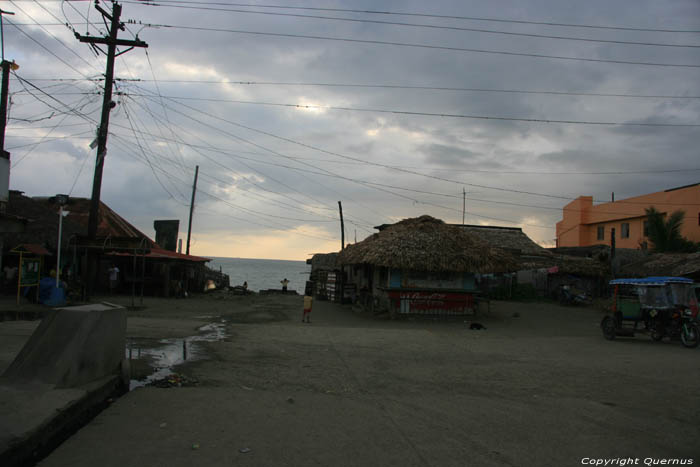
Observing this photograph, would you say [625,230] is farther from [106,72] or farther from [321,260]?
[106,72]

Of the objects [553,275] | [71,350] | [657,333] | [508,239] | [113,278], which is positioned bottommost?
[657,333]

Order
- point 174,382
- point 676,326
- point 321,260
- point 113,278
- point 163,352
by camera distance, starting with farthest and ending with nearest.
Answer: point 321,260 < point 113,278 < point 676,326 < point 163,352 < point 174,382

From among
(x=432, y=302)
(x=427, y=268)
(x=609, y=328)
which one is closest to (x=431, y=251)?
(x=427, y=268)

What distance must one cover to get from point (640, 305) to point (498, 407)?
417 inches

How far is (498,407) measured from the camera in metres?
6.29

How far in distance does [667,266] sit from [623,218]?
18.6m

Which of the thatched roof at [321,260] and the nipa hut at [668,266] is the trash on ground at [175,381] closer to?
the nipa hut at [668,266]

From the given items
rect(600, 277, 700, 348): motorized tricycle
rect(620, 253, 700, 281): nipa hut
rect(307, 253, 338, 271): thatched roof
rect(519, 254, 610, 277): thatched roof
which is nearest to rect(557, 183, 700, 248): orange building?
rect(519, 254, 610, 277): thatched roof

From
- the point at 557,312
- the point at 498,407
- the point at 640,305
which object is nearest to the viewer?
the point at 498,407

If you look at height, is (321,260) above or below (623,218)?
below

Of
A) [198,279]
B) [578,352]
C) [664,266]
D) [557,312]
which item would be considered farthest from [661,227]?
[198,279]

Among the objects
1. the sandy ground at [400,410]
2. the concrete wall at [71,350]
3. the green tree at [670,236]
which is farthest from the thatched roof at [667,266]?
the concrete wall at [71,350]

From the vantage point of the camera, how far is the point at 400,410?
237 inches

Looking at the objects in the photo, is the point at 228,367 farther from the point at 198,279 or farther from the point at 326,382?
the point at 198,279
